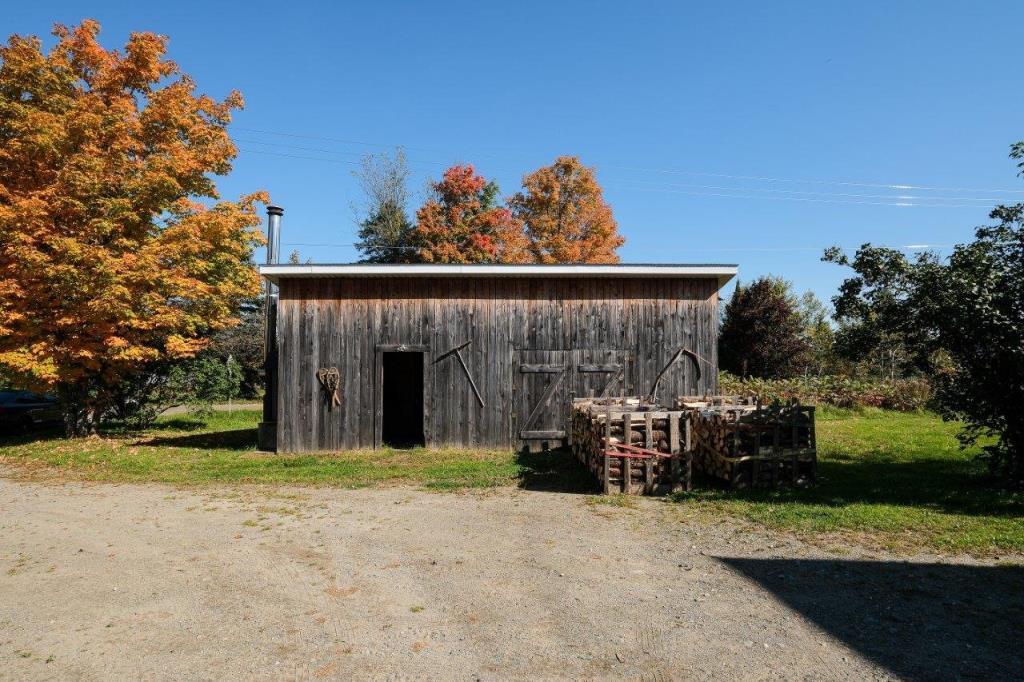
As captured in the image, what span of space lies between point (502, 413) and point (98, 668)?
950cm

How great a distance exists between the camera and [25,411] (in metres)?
16.8

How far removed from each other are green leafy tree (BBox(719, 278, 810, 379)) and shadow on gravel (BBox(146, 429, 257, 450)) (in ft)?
70.5

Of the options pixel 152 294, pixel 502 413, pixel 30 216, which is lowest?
pixel 502 413

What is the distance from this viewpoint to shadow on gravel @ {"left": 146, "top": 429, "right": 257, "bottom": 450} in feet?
45.6

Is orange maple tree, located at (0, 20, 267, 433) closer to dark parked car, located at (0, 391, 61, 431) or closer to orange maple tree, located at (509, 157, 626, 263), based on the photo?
dark parked car, located at (0, 391, 61, 431)

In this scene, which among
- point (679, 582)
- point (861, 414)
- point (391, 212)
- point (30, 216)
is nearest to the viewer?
point (679, 582)

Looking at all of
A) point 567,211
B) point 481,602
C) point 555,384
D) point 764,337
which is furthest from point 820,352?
point 481,602

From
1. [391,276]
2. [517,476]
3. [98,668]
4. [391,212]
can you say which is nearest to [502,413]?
[517,476]

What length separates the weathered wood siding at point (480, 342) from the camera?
12859 mm

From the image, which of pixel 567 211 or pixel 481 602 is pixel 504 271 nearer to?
pixel 481 602

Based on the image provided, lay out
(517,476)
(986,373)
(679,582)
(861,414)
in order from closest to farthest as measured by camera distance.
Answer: (679,582) → (986,373) → (517,476) → (861,414)

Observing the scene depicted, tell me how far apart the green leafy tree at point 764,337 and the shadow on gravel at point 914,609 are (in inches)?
917

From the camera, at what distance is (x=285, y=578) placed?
5.42 meters

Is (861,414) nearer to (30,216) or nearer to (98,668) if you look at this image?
(98,668)
